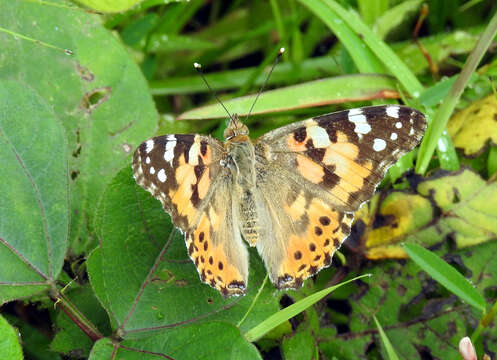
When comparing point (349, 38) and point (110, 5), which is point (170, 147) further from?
point (349, 38)

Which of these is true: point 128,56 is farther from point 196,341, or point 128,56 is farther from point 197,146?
point 196,341

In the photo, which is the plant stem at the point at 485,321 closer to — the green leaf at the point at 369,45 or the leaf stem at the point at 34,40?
the green leaf at the point at 369,45

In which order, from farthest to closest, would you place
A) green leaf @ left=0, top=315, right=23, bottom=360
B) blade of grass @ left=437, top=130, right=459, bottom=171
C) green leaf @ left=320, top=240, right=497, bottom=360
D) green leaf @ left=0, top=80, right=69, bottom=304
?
blade of grass @ left=437, top=130, right=459, bottom=171
green leaf @ left=320, top=240, right=497, bottom=360
green leaf @ left=0, top=80, right=69, bottom=304
green leaf @ left=0, top=315, right=23, bottom=360

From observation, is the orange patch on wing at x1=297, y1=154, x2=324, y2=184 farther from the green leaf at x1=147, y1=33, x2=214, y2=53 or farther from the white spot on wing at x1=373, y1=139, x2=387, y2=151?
the green leaf at x1=147, y1=33, x2=214, y2=53

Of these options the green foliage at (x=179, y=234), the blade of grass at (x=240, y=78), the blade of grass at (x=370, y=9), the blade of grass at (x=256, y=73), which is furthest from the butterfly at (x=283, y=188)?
the blade of grass at (x=370, y=9)

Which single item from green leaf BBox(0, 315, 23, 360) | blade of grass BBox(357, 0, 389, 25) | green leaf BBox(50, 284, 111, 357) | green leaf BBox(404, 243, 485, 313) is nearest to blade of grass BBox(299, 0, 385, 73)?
blade of grass BBox(357, 0, 389, 25)

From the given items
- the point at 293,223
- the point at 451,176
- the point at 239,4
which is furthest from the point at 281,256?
the point at 239,4
